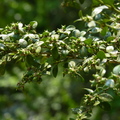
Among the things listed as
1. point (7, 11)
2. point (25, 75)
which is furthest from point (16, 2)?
point (25, 75)

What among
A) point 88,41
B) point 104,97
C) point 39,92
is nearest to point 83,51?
point 88,41

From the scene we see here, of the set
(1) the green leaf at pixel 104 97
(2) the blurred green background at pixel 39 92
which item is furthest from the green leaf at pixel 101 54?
(2) the blurred green background at pixel 39 92

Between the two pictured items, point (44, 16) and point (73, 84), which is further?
point (44, 16)

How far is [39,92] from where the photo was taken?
4.29 metres

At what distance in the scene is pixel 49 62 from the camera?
1137 mm

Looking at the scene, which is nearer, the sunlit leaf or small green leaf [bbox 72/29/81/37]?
the sunlit leaf

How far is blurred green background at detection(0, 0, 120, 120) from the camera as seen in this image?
4.18m

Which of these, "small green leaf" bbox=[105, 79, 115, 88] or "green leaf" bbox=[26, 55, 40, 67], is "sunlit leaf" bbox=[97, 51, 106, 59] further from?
"green leaf" bbox=[26, 55, 40, 67]

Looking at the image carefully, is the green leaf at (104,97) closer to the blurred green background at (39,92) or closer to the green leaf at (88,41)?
the green leaf at (88,41)

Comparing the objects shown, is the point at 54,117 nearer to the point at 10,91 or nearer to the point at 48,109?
the point at 48,109

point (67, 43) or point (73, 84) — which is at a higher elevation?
point (73, 84)

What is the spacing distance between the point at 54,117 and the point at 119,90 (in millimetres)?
3261

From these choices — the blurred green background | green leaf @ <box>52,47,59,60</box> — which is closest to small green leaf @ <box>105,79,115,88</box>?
green leaf @ <box>52,47,59,60</box>

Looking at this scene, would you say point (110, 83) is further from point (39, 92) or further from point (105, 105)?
point (39, 92)
